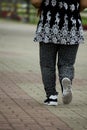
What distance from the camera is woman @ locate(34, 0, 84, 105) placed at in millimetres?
8867

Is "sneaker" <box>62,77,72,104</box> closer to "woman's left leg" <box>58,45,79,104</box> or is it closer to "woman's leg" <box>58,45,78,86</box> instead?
"woman's left leg" <box>58,45,79,104</box>

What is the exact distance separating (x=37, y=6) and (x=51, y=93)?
3.90 ft

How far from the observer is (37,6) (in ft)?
29.1

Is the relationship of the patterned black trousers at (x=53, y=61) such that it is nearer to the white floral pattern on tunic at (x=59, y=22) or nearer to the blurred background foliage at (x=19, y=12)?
the white floral pattern on tunic at (x=59, y=22)

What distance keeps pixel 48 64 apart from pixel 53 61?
0.08 meters

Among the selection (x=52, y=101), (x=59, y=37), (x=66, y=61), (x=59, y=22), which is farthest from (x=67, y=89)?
(x=59, y=22)

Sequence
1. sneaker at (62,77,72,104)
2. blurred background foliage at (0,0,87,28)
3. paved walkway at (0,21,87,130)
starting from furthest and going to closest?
blurred background foliage at (0,0,87,28)
sneaker at (62,77,72,104)
paved walkway at (0,21,87,130)

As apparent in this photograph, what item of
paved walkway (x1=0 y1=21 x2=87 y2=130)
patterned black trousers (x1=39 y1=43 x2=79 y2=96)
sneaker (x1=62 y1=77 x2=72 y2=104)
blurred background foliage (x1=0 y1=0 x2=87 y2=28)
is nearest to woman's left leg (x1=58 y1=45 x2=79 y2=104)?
patterned black trousers (x1=39 y1=43 x2=79 y2=96)

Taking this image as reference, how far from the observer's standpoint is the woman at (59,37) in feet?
29.1

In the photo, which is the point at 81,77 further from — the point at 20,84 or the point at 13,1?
the point at 13,1

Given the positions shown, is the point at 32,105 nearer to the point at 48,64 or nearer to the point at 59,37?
the point at 48,64

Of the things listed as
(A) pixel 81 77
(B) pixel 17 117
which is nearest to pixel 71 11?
(B) pixel 17 117

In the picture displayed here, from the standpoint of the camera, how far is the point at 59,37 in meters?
8.88

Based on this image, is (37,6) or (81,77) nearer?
(37,6)
